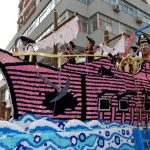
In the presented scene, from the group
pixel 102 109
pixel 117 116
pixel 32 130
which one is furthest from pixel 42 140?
pixel 117 116

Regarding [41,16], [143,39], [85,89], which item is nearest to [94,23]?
[41,16]

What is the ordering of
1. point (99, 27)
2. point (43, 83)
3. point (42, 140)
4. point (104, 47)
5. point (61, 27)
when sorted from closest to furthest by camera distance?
1. point (42, 140)
2. point (43, 83)
3. point (61, 27)
4. point (104, 47)
5. point (99, 27)

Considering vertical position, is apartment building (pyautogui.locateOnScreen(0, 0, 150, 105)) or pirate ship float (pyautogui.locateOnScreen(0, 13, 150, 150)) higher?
apartment building (pyautogui.locateOnScreen(0, 0, 150, 105))

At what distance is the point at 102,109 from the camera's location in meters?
6.13

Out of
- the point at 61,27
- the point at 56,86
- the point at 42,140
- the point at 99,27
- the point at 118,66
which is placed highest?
the point at 99,27

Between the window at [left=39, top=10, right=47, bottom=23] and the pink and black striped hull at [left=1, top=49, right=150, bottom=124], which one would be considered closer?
the pink and black striped hull at [left=1, top=49, right=150, bottom=124]

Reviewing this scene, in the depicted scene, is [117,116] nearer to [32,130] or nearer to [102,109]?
[102,109]

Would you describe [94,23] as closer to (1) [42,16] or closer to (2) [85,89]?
(1) [42,16]

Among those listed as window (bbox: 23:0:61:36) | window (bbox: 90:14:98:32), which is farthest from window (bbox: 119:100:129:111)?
window (bbox: 23:0:61:36)

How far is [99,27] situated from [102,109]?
1454 centimetres

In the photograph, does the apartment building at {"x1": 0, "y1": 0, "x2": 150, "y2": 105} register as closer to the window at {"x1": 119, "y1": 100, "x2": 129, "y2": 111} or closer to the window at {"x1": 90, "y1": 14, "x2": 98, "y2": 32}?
the window at {"x1": 90, "y1": 14, "x2": 98, "y2": 32}

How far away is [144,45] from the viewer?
25.3 ft

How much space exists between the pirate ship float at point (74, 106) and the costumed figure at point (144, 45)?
2.62ft

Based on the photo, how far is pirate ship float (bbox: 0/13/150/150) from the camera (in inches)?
199
